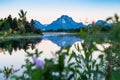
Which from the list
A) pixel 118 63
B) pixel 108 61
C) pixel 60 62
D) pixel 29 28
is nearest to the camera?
pixel 60 62

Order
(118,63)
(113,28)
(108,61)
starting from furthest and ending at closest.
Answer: (118,63), (108,61), (113,28)

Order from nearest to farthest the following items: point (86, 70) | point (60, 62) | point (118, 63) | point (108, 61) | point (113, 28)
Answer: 1. point (113, 28)
2. point (60, 62)
3. point (108, 61)
4. point (118, 63)
5. point (86, 70)

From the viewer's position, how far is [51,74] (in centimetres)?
190

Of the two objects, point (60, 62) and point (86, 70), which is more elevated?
point (60, 62)

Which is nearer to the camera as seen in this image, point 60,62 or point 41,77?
point 41,77

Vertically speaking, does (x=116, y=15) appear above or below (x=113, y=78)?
above

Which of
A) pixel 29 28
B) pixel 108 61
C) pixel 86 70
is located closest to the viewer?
pixel 108 61

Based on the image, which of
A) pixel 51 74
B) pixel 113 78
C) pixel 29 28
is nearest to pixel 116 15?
pixel 113 78

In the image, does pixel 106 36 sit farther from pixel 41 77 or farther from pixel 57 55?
pixel 41 77

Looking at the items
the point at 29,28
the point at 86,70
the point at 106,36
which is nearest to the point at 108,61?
the point at 106,36

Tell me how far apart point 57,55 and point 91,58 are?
1.61m

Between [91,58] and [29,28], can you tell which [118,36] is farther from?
[29,28]

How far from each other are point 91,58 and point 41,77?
1.78 metres

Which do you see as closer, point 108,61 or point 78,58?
point 108,61
